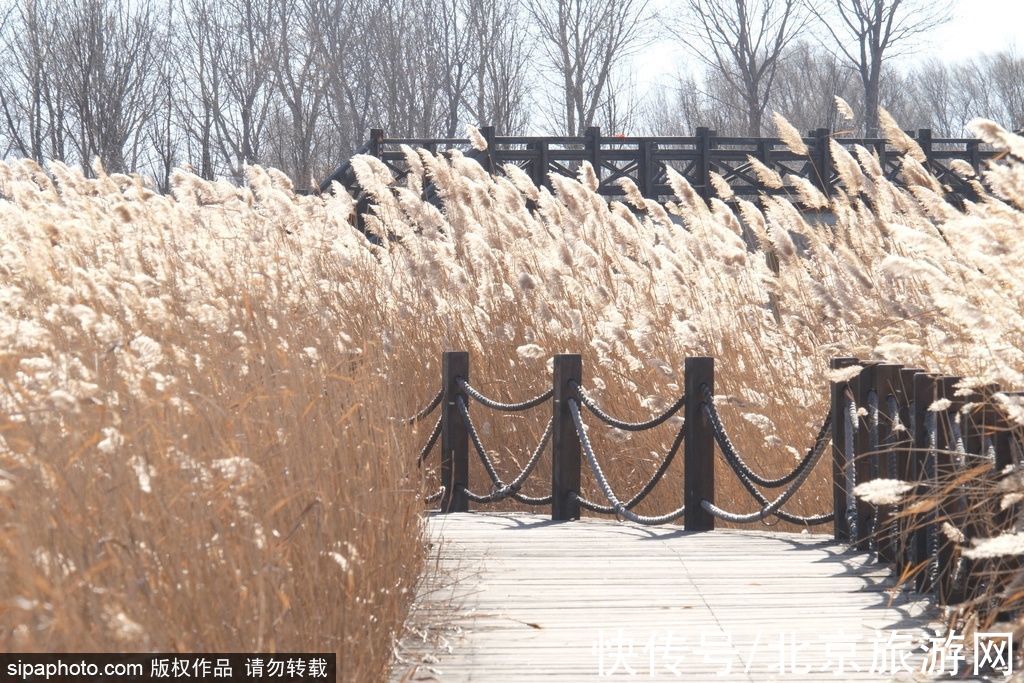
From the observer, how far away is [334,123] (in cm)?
4128

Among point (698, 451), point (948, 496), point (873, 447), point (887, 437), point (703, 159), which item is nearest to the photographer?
point (948, 496)

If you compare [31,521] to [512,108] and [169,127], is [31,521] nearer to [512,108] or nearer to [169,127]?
[169,127]

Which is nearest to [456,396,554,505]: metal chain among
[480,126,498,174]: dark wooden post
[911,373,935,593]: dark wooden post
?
[911,373,935,593]: dark wooden post

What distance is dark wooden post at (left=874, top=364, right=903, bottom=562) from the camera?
17.3ft

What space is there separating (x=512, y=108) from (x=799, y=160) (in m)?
18.7

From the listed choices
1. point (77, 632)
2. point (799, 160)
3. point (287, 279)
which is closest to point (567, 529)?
point (287, 279)

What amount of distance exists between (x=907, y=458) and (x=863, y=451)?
2.36 ft

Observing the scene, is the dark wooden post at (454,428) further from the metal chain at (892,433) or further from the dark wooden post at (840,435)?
the metal chain at (892,433)

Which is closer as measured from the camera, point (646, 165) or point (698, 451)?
point (698, 451)

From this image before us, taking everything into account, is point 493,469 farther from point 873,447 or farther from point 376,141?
point 376,141

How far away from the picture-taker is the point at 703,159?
2070 cm

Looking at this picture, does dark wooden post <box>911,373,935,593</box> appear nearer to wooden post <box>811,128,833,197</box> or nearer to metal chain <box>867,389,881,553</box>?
metal chain <box>867,389,881,553</box>

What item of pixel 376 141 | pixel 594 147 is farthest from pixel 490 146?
pixel 594 147

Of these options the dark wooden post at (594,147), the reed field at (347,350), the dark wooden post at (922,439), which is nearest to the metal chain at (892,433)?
the dark wooden post at (922,439)
